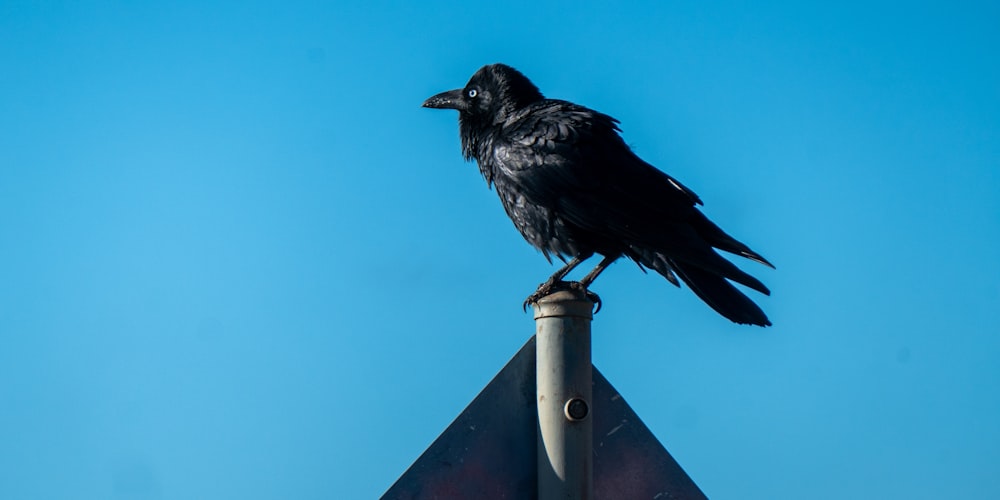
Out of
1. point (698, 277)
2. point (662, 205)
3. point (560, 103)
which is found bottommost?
point (698, 277)

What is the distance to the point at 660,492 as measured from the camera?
2.15 meters

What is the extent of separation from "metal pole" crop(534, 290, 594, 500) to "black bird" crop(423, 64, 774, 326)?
127 cm

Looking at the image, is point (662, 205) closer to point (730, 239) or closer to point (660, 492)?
point (730, 239)

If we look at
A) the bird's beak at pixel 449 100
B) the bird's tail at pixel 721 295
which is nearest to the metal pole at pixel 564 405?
the bird's tail at pixel 721 295

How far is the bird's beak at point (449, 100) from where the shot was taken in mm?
5047

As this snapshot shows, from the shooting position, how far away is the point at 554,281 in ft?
12.3

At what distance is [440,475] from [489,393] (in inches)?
9.0

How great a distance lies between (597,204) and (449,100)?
1.50 meters

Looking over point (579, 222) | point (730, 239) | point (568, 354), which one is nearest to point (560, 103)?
point (579, 222)

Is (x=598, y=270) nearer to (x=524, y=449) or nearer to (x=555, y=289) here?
(x=555, y=289)

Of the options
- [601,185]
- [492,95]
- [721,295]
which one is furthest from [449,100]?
[721,295]

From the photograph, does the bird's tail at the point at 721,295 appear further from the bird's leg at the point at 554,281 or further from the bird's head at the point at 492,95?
the bird's head at the point at 492,95

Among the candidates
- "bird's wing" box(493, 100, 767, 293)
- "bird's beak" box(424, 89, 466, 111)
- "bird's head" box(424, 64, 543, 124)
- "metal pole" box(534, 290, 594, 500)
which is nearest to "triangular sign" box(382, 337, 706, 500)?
"metal pole" box(534, 290, 594, 500)

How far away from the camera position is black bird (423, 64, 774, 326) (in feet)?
11.6
